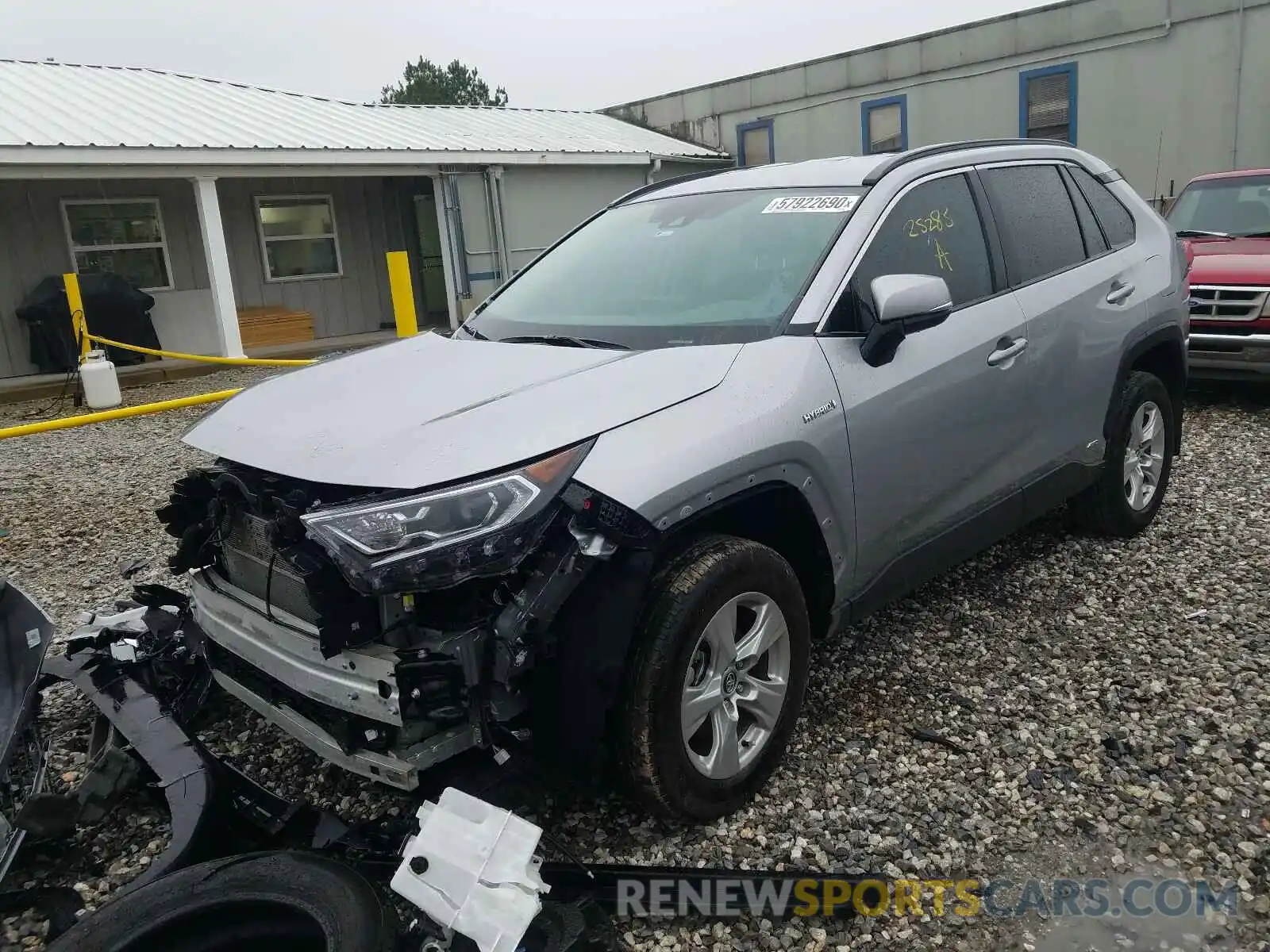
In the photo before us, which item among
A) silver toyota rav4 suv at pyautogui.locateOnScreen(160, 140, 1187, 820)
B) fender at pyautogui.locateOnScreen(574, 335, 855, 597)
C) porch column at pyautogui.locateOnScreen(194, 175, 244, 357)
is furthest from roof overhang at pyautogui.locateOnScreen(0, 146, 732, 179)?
fender at pyautogui.locateOnScreen(574, 335, 855, 597)

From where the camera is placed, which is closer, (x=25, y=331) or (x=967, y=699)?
(x=967, y=699)

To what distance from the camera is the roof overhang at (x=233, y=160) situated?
440 inches

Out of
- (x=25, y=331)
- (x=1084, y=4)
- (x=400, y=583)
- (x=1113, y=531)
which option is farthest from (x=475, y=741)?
(x=1084, y=4)

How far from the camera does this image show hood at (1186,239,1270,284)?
7180mm

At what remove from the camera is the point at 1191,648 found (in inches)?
145

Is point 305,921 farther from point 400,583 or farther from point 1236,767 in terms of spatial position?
point 1236,767

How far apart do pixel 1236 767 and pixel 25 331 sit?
14.5 m

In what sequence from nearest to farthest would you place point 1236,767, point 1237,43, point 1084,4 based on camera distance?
point 1236,767, point 1237,43, point 1084,4

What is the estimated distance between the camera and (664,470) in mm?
2430

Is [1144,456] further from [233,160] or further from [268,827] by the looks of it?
[233,160]

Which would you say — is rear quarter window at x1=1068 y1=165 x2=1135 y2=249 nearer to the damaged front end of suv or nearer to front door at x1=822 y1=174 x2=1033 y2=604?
front door at x1=822 y1=174 x2=1033 y2=604

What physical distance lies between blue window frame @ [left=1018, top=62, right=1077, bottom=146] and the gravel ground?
13.8 meters

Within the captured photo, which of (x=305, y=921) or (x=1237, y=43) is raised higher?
(x=1237, y=43)

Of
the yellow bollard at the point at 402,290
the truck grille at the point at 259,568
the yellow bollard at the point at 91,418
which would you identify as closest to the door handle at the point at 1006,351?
the truck grille at the point at 259,568
